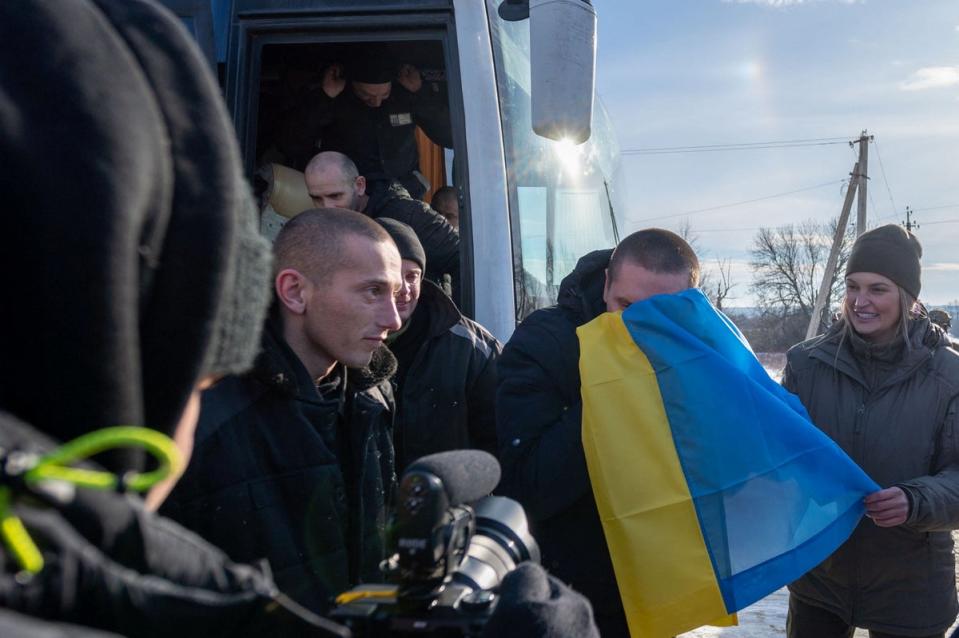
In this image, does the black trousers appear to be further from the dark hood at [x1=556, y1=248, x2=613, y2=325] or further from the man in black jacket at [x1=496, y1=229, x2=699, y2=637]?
the dark hood at [x1=556, y1=248, x2=613, y2=325]

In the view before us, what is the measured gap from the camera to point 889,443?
3.21m

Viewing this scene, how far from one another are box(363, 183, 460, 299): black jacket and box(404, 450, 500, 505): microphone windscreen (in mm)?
2616

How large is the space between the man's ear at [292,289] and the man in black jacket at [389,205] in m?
1.56

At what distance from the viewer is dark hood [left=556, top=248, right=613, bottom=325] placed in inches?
117

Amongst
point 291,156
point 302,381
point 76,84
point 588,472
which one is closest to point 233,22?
point 291,156

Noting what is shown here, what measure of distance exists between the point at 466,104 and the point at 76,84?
9.46 feet

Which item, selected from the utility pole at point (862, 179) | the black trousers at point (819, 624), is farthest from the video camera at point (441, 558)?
the utility pole at point (862, 179)

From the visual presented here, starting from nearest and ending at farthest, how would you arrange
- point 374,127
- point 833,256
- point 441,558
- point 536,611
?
point 536,611
point 441,558
point 374,127
point 833,256

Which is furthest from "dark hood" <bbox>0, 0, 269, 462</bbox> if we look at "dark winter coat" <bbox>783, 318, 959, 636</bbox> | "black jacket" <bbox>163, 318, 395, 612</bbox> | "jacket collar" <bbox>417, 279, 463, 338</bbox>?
"dark winter coat" <bbox>783, 318, 959, 636</bbox>

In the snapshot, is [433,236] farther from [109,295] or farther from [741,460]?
[109,295]

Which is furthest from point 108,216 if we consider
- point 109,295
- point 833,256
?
point 833,256

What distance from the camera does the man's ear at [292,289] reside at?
2297 mm

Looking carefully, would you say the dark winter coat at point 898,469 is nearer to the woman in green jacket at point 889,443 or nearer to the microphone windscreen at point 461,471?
the woman in green jacket at point 889,443

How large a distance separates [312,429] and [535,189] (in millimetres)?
1952
